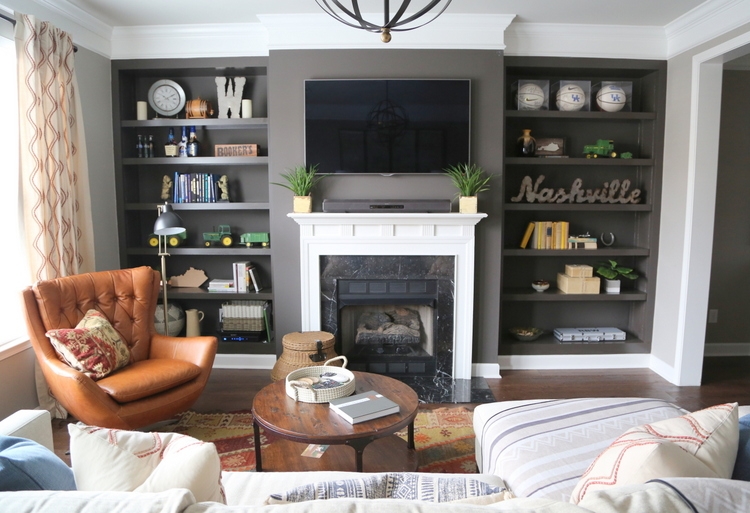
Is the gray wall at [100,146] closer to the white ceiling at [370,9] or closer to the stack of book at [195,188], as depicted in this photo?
the white ceiling at [370,9]

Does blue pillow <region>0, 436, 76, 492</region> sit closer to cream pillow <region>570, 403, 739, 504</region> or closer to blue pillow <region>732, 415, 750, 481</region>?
cream pillow <region>570, 403, 739, 504</region>

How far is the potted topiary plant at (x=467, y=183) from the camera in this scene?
3.77 m

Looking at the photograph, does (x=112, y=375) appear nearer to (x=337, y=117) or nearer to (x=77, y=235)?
(x=77, y=235)

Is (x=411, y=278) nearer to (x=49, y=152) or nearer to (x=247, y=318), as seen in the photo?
(x=247, y=318)

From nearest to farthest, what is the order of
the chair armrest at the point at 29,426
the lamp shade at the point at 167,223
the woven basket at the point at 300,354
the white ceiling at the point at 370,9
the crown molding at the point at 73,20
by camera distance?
the chair armrest at the point at 29,426 < the crown molding at the point at 73,20 < the lamp shade at the point at 167,223 < the white ceiling at the point at 370,9 < the woven basket at the point at 300,354

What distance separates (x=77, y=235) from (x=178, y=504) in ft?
10.0

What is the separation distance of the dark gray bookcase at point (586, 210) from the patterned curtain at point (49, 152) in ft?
9.92

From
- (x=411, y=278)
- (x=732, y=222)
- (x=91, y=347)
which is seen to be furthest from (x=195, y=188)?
(x=732, y=222)

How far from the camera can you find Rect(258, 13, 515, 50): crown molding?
3754 mm

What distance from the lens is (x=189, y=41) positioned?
399 centimetres

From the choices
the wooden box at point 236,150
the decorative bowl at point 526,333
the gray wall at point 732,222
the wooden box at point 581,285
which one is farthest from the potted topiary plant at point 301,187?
the gray wall at point 732,222

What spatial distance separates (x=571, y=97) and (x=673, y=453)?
11.2 feet

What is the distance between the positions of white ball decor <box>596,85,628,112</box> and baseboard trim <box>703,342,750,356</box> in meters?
2.26

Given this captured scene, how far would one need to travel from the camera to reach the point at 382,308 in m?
4.20
